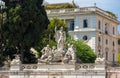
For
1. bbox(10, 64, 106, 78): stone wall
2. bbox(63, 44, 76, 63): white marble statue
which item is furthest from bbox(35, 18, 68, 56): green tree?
bbox(63, 44, 76, 63): white marble statue

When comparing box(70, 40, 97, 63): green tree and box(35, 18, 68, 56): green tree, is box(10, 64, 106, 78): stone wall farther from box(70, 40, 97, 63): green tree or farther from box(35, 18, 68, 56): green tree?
box(70, 40, 97, 63): green tree

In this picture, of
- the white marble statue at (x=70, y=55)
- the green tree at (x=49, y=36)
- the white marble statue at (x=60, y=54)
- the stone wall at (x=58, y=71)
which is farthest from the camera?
the green tree at (x=49, y=36)

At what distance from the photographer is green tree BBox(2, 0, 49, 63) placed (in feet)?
176

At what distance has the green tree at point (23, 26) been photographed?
53.7 meters

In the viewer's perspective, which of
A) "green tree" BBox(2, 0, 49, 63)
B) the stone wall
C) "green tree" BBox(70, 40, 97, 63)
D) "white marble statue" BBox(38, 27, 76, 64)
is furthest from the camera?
"green tree" BBox(70, 40, 97, 63)

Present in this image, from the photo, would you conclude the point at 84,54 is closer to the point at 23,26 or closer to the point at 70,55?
the point at 23,26

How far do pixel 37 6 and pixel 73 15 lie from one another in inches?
1039

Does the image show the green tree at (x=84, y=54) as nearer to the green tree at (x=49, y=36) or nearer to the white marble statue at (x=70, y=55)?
the green tree at (x=49, y=36)

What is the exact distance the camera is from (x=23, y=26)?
53.9 meters

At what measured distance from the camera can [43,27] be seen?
56.1m

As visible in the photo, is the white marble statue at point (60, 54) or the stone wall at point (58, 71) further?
the white marble statue at point (60, 54)

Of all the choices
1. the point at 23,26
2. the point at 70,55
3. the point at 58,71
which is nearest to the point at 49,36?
the point at 23,26

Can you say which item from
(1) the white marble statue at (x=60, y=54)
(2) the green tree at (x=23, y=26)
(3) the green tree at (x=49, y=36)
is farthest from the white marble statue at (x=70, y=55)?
(3) the green tree at (x=49, y=36)

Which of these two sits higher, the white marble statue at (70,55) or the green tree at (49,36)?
the white marble statue at (70,55)
